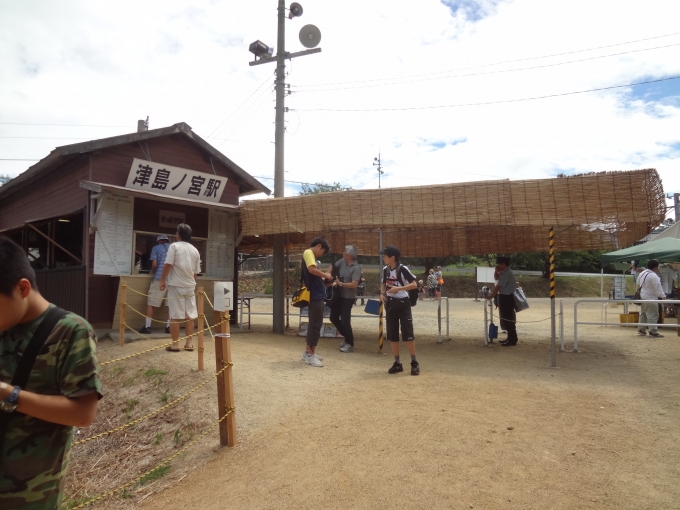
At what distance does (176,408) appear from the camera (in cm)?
552

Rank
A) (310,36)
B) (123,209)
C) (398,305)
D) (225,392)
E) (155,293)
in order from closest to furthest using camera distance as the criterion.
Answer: (225,392) → (398,305) → (155,293) → (123,209) → (310,36)

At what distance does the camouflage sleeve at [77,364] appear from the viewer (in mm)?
1816

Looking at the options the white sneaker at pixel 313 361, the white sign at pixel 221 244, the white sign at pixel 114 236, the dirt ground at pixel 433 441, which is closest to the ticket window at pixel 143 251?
the white sign at pixel 114 236

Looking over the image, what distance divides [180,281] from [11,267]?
219 inches

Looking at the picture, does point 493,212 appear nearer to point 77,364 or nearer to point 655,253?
point 77,364

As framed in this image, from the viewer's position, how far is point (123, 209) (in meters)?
9.09

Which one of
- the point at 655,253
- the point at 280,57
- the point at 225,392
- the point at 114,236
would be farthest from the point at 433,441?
the point at 655,253

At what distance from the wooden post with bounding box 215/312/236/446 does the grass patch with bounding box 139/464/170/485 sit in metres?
0.54

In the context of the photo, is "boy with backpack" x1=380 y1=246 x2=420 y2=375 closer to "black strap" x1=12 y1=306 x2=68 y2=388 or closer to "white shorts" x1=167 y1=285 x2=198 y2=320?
"white shorts" x1=167 y1=285 x2=198 y2=320

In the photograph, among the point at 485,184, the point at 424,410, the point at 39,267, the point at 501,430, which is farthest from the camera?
the point at 39,267

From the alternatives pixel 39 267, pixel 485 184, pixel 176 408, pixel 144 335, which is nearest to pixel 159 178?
pixel 144 335

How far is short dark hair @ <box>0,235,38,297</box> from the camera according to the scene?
1815 millimetres

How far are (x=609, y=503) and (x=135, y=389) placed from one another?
5573mm

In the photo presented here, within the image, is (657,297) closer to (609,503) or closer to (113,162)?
(609,503)
